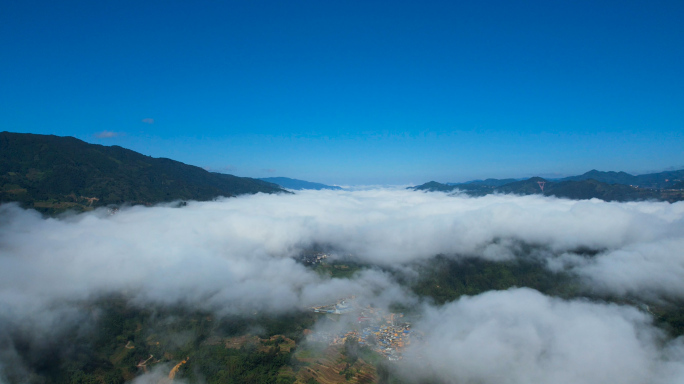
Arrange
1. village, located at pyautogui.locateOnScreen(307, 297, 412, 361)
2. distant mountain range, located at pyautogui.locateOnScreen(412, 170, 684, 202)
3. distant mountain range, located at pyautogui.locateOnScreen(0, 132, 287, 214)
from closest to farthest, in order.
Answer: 1. village, located at pyautogui.locateOnScreen(307, 297, 412, 361)
2. distant mountain range, located at pyautogui.locateOnScreen(0, 132, 287, 214)
3. distant mountain range, located at pyautogui.locateOnScreen(412, 170, 684, 202)

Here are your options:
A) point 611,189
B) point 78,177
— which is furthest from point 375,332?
point 611,189

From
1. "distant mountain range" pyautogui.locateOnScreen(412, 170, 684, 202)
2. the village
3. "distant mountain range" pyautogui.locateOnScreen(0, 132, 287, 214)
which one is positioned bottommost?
the village

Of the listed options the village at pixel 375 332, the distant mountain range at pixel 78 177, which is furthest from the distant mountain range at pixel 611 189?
the distant mountain range at pixel 78 177

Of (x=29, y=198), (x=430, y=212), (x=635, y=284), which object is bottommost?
(x=635, y=284)

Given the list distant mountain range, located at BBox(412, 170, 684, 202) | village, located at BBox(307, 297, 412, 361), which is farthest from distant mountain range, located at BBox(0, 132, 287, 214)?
distant mountain range, located at BBox(412, 170, 684, 202)

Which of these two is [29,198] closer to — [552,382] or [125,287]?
[125,287]

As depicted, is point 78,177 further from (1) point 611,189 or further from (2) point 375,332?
(1) point 611,189

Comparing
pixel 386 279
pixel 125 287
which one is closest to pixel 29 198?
pixel 125 287

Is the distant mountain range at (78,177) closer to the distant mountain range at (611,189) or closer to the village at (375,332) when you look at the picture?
the village at (375,332)

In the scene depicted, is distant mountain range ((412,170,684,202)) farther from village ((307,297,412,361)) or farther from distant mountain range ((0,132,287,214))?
distant mountain range ((0,132,287,214))
